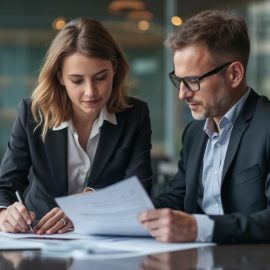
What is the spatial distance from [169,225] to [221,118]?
2.03 feet

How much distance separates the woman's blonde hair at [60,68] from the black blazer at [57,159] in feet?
0.19

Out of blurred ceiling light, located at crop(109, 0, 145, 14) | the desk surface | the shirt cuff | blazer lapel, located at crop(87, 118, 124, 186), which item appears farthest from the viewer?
blurred ceiling light, located at crop(109, 0, 145, 14)

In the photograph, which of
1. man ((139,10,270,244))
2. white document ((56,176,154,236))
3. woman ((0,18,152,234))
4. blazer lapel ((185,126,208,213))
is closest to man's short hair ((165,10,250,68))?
man ((139,10,270,244))

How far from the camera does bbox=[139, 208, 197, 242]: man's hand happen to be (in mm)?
2086

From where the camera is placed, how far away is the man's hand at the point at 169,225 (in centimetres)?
209

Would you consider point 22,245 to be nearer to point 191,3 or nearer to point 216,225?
point 216,225

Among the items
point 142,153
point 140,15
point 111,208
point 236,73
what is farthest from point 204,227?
point 140,15

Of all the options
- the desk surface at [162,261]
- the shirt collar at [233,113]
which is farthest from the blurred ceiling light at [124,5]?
the desk surface at [162,261]

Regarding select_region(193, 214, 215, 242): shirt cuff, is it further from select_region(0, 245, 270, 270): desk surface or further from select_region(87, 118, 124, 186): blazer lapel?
select_region(87, 118, 124, 186): blazer lapel

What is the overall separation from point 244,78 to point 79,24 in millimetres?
833

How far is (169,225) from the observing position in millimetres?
2086

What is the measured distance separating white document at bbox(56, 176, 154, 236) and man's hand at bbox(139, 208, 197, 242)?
33 millimetres

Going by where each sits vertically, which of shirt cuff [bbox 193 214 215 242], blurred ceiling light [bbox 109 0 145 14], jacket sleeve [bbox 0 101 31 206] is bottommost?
shirt cuff [bbox 193 214 215 242]

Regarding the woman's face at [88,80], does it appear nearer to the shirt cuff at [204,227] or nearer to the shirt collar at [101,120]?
the shirt collar at [101,120]
